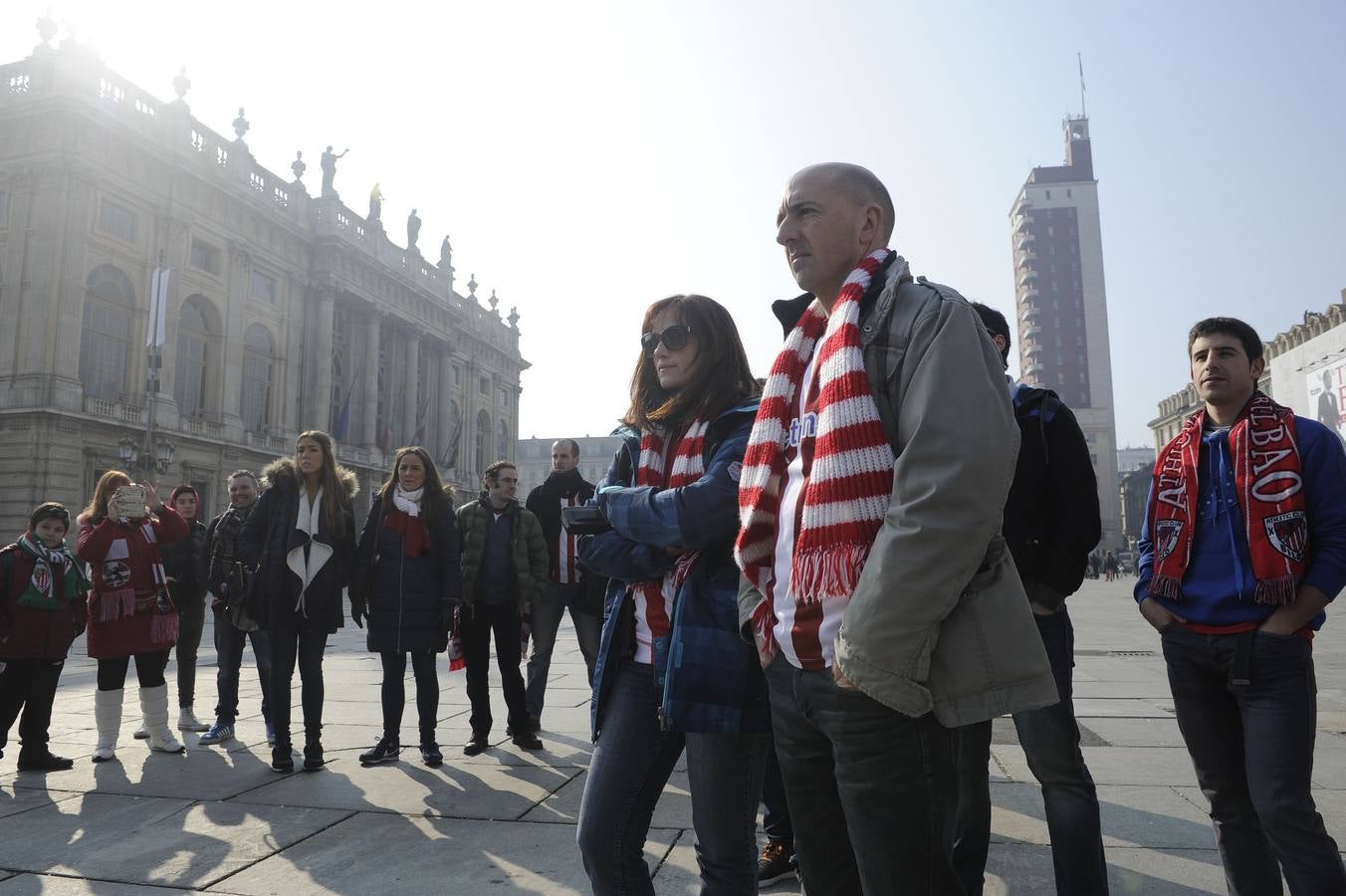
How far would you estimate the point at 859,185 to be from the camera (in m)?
1.97

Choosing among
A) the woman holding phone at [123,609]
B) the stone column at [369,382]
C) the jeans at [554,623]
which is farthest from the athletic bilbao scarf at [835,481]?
the stone column at [369,382]

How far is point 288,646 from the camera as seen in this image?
5.54 m

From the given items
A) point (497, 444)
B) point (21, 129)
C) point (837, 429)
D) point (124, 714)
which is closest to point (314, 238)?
point (21, 129)

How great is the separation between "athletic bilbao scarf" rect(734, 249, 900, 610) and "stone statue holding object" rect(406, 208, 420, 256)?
48251 millimetres

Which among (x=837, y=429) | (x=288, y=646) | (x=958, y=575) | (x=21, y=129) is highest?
(x=21, y=129)

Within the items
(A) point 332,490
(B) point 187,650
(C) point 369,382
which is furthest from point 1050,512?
(C) point 369,382

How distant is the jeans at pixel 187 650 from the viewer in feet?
22.0

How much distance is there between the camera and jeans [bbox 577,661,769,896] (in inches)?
84.0

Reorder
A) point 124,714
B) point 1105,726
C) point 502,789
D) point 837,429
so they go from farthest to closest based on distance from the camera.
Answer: point 124,714 → point 1105,726 → point 502,789 → point 837,429

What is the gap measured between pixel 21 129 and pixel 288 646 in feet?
97.8

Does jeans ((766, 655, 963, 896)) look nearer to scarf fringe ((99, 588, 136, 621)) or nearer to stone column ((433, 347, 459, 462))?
scarf fringe ((99, 588, 136, 621))

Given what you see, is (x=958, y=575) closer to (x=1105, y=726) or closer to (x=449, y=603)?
(x=449, y=603)

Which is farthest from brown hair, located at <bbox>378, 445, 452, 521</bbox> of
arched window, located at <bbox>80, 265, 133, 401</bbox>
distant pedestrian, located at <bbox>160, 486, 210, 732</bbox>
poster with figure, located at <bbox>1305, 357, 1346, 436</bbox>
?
poster with figure, located at <bbox>1305, 357, 1346, 436</bbox>

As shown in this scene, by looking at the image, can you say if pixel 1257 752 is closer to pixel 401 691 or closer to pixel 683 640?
pixel 683 640
